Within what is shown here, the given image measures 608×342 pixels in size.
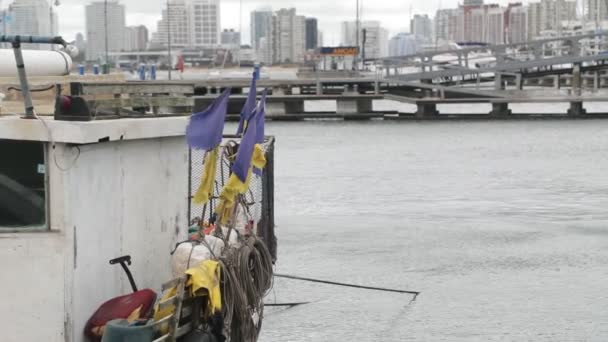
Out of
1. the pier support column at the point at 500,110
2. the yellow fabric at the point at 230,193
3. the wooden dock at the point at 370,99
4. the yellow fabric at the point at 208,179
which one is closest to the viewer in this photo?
the yellow fabric at the point at 208,179

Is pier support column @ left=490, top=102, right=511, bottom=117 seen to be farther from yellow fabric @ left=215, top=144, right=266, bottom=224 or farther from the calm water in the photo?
yellow fabric @ left=215, top=144, right=266, bottom=224

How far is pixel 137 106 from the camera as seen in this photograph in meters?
11.2

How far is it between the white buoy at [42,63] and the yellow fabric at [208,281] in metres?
2.54

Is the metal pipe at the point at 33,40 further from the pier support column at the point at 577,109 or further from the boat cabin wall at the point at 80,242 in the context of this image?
the pier support column at the point at 577,109

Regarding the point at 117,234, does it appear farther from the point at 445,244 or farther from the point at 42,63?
the point at 445,244

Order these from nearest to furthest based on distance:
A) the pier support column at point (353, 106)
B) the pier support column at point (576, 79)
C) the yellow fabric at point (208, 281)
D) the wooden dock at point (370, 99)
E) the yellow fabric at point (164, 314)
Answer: the yellow fabric at point (164, 314)
the yellow fabric at point (208, 281)
the wooden dock at point (370, 99)
the pier support column at point (353, 106)
the pier support column at point (576, 79)

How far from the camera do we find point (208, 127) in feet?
35.9

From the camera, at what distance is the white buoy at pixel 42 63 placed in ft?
36.2

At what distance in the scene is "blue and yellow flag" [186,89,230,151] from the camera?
10.9 metres

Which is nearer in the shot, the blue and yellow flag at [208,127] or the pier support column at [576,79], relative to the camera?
the blue and yellow flag at [208,127]

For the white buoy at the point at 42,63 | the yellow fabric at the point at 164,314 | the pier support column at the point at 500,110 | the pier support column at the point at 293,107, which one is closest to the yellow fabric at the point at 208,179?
the yellow fabric at the point at 164,314

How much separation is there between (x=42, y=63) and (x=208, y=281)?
9.31 ft

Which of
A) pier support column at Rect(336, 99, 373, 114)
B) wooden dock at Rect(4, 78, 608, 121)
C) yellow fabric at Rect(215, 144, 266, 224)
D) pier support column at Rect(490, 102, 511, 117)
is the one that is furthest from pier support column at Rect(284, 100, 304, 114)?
yellow fabric at Rect(215, 144, 266, 224)

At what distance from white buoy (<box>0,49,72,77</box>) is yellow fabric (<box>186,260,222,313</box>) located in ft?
8.34
